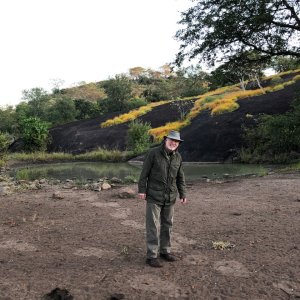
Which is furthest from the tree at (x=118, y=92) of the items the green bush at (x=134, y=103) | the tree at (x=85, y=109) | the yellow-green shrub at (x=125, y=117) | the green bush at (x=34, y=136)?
the green bush at (x=34, y=136)

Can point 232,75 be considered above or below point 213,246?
above

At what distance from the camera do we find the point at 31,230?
23.4 ft

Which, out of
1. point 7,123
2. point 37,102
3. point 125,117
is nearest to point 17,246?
point 125,117

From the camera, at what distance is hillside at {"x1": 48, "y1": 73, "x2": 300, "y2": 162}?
29297 millimetres

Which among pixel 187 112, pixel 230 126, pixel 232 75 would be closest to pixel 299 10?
pixel 232 75

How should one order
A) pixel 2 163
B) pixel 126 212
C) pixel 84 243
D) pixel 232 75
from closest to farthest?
pixel 84 243 → pixel 126 212 → pixel 232 75 → pixel 2 163

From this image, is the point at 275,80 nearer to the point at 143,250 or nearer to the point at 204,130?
the point at 204,130

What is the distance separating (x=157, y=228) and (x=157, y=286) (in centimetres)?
97

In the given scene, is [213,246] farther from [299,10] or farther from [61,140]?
[61,140]

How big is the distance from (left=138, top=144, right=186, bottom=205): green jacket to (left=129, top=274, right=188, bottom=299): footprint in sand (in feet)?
3.48

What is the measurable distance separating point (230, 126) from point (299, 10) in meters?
17.2

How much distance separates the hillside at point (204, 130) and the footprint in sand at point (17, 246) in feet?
50.8

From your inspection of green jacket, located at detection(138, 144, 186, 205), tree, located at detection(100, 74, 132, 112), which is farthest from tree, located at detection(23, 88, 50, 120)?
green jacket, located at detection(138, 144, 186, 205)

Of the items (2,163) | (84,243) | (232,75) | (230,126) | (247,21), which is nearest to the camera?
(84,243)
